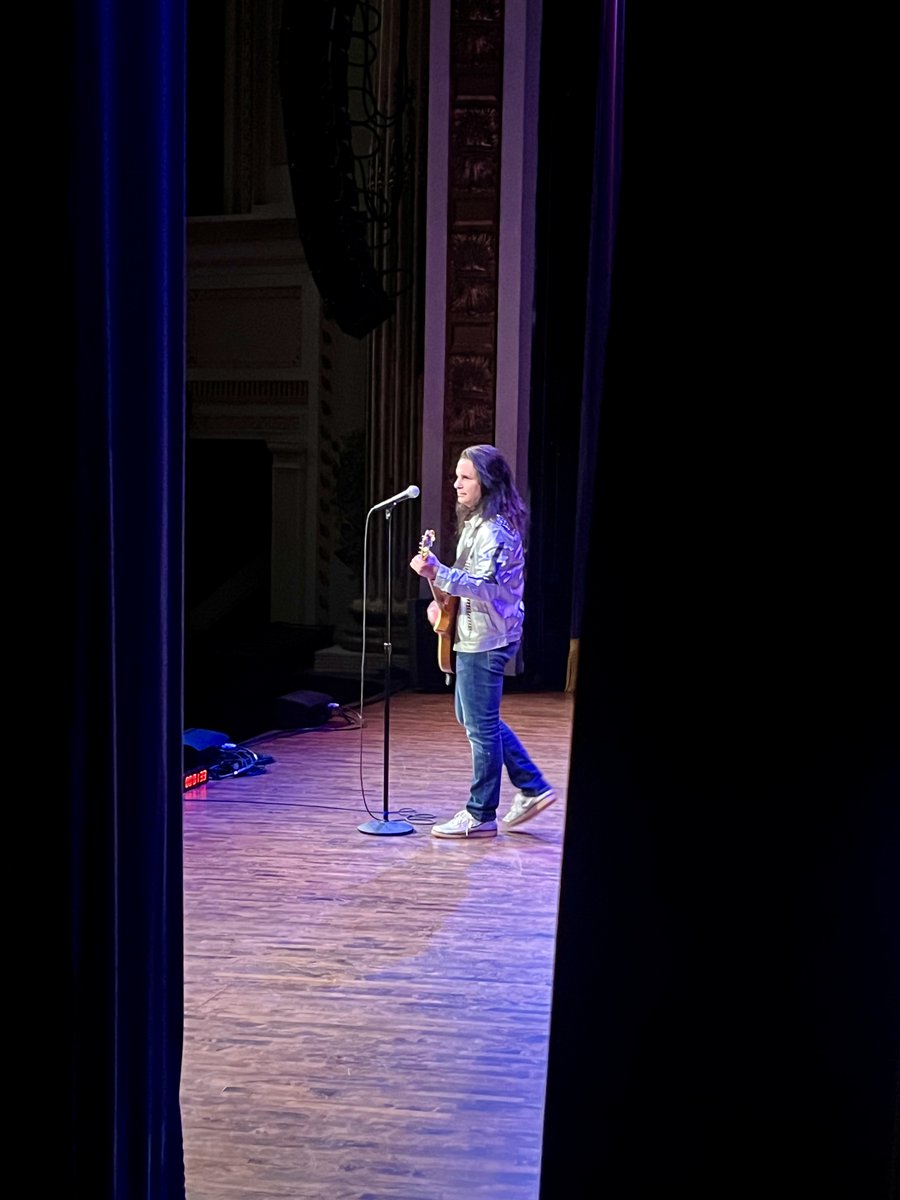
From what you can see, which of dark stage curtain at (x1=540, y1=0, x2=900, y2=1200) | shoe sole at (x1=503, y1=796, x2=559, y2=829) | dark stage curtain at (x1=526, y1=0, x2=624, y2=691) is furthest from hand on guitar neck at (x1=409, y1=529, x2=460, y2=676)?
dark stage curtain at (x1=526, y1=0, x2=624, y2=691)

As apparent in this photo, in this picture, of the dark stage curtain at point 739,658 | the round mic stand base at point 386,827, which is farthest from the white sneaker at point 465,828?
the dark stage curtain at point 739,658

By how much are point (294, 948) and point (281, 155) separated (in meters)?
8.50

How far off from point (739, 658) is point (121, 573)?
98cm

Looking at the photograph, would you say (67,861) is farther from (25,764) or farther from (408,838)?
(408,838)

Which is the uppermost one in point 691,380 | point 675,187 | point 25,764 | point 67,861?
point 675,187

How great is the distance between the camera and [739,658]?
168cm

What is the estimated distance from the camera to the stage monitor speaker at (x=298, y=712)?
8555 mm

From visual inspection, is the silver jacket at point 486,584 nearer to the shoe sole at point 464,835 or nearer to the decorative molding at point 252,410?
the shoe sole at point 464,835

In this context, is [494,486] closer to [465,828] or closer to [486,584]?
[486,584]

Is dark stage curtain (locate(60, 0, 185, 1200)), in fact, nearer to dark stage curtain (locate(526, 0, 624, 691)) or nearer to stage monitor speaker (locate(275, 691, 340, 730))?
stage monitor speaker (locate(275, 691, 340, 730))

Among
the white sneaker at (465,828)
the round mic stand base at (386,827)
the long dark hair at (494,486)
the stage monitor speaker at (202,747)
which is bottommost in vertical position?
the stage monitor speaker at (202,747)

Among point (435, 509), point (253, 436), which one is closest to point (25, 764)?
point (435, 509)

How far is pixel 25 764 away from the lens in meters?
1.97

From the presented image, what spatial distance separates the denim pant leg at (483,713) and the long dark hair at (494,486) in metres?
0.54
